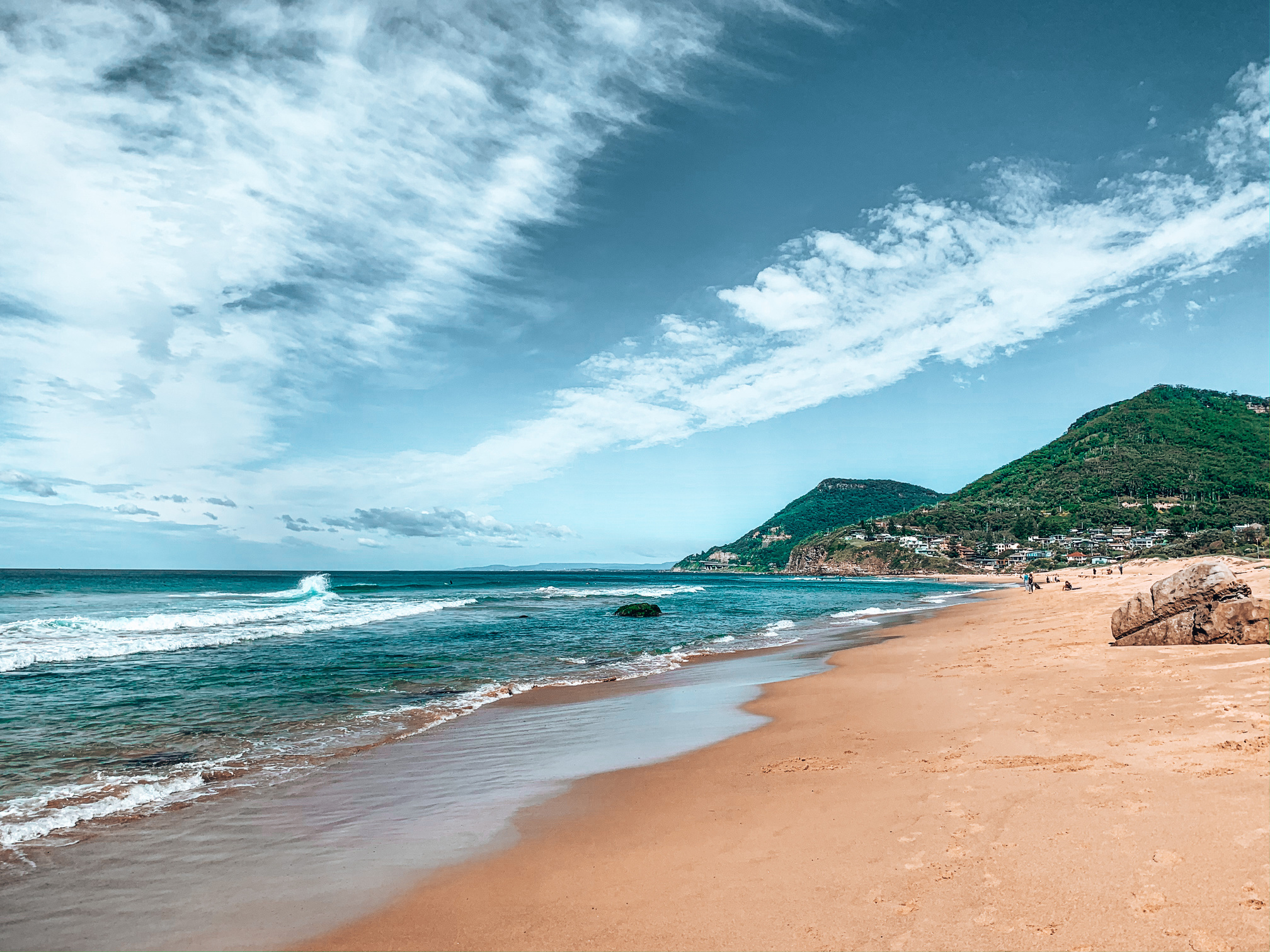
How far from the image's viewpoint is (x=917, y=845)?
5551mm

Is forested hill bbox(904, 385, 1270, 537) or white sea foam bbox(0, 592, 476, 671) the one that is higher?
forested hill bbox(904, 385, 1270, 537)

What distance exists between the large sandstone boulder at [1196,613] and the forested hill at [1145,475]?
129 metres

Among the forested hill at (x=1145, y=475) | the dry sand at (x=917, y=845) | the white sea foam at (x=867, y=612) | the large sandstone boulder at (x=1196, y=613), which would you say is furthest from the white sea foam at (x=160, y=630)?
the forested hill at (x=1145, y=475)

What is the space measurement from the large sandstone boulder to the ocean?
852 cm

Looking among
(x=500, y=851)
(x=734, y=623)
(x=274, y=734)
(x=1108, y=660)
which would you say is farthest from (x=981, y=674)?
(x=734, y=623)

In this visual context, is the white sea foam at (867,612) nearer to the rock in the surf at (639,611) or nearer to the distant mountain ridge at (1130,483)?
the rock in the surf at (639,611)

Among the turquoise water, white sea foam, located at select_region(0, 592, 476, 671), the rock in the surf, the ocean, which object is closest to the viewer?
the ocean

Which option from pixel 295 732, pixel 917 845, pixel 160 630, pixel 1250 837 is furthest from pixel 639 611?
pixel 1250 837

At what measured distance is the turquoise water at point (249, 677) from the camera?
9156 millimetres

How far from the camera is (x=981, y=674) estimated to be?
578 inches

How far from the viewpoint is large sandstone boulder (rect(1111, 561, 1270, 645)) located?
→ 13984 millimetres


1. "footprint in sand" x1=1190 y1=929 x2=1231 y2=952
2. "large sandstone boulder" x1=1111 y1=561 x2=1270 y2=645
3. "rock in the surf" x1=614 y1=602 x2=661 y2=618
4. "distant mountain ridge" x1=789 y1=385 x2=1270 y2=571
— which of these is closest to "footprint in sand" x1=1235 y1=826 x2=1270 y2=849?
"footprint in sand" x1=1190 y1=929 x2=1231 y2=952

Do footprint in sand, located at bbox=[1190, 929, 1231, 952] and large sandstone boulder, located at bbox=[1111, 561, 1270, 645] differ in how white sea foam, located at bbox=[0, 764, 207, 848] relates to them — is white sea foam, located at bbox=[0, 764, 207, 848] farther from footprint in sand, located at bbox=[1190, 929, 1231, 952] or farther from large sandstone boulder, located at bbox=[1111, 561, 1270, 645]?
large sandstone boulder, located at bbox=[1111, 561, 1270, 645]

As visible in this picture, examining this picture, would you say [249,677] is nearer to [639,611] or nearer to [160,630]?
[160,630]
